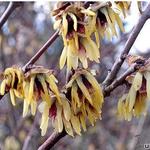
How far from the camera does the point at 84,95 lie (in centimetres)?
132

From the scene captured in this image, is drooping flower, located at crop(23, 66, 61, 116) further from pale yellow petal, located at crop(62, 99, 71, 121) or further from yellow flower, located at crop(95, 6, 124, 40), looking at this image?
yellow flower, located at crop(95, 6, 124, 40)

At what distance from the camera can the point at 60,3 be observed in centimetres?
132

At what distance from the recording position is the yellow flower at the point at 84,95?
4.29 ft

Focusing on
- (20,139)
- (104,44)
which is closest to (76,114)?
(20,139)

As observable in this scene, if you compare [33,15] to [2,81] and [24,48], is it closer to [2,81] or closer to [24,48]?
[24,48]

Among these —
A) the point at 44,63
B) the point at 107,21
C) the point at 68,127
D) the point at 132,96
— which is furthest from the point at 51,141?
the point at 44,63

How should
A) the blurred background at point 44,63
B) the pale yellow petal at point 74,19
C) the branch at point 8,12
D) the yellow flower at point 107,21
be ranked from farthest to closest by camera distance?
the blurred background at point 44,63 < the branch at point 8,12 < the yellow flower at point 107,21 < the pale yellow petal at point 74,19

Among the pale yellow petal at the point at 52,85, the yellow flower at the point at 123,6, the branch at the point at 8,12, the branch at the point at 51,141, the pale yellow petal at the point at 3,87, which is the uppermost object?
the branch at the point at 8,12

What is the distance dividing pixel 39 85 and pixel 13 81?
7 centimetres

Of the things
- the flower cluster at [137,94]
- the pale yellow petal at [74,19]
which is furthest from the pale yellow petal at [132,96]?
the pale yellow petal at [74,19]

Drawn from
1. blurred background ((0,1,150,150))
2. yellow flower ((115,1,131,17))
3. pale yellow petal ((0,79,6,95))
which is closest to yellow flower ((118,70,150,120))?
yellow flower ((115,1,131,17))

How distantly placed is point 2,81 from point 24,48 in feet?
10.1

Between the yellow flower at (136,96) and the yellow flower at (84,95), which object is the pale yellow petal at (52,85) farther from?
the yellow flower at (136,96)

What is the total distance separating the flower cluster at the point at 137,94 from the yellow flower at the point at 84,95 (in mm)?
96
